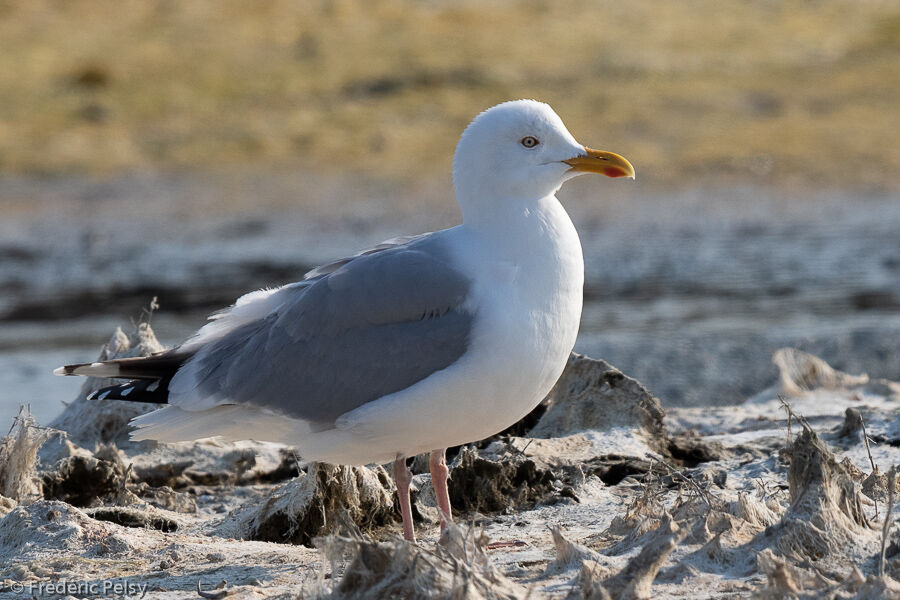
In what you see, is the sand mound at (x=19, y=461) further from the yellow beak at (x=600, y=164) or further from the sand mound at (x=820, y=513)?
the sand mound at (x=820, y=513)

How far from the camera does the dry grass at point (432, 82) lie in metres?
21.6

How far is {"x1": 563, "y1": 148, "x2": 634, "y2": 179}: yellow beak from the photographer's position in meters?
5.46

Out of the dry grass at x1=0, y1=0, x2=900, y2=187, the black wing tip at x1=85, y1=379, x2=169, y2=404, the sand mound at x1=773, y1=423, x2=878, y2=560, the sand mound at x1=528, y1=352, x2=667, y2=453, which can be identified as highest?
the dry grass at x1=0, y1=0, x2=900, y2=187

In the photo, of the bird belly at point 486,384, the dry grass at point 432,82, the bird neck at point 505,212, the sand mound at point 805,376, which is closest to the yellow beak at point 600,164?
the bird neck at point 505,212

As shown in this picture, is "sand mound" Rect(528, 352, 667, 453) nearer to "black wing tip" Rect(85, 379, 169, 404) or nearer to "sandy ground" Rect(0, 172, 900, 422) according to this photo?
"black wing tip" Rect(85, 379, 169, 404)

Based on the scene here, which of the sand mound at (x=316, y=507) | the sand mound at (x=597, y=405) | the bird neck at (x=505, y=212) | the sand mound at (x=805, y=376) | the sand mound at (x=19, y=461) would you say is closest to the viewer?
the bird neck at (x=505, y=212)

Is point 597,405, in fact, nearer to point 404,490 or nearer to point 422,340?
point 404,490

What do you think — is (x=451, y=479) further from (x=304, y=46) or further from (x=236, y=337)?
(x=304, y=46)

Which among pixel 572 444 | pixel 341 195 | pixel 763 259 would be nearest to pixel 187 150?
pixel 341 195

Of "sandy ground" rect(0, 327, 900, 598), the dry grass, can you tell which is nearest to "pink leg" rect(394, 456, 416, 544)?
"sandy ground" rect(0, 327, 900, 598)

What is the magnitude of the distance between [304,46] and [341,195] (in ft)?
29.6

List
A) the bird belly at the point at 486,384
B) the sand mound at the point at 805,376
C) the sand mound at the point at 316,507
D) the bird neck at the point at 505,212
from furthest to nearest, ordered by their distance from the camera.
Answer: the sand mound at the point at 805,376, the sand mound at the point at 316,507, the bird neck at the point at 505,212, the bird belly at the point at 486,384

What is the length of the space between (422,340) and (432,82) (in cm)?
2030

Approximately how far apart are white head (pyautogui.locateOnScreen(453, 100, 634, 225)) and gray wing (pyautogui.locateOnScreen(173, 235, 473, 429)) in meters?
0.30
